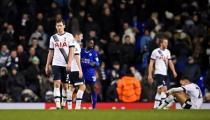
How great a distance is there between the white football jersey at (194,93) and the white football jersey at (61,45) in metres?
3.94

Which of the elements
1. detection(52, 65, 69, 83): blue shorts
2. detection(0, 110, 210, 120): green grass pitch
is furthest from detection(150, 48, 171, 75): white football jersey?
detection(0, 110, 210, 120): green grass pitch

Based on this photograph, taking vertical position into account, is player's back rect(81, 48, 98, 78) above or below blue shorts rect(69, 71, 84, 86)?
above

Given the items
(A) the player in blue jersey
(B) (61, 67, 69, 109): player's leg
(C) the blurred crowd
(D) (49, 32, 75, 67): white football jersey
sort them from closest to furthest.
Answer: (D) (49, 32, 75, 67): white football jersey → (B) (61, 67, 69, 109): player's leg → (A) the player in blue jersey → (C) the blurred crowd

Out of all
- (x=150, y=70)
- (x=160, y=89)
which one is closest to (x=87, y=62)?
(x=150, y=70)

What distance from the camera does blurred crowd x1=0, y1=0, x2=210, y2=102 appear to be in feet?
78.5

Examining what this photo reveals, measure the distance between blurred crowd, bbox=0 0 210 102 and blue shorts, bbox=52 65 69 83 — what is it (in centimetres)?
591

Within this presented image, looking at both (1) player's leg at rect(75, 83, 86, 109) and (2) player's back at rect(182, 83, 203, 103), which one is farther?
(2) player's back at rect(182, 83, 203, 103)

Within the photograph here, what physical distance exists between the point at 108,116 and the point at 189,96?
611cm

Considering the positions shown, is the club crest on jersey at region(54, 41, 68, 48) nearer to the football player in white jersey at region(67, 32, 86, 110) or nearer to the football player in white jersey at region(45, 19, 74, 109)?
the football player in white jersey at region(45, 19, 74, 109)

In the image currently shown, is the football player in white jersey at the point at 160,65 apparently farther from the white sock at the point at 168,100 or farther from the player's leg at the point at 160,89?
the white sock at the point at 168,100

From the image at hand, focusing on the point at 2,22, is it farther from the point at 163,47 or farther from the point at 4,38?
the point at 163,47

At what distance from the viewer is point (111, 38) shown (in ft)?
83.9

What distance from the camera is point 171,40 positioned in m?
25.9

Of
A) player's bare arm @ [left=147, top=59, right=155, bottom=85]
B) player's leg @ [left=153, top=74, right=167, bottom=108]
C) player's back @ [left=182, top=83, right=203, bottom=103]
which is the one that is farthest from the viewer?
player's leg @ [left=153, top=74, right=167, bottom=108]
